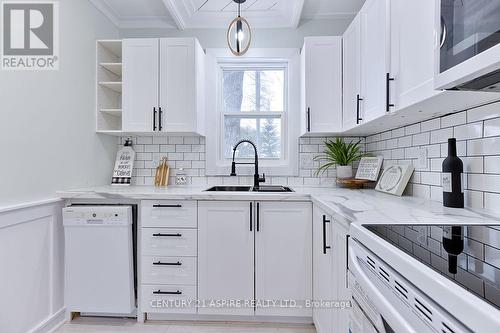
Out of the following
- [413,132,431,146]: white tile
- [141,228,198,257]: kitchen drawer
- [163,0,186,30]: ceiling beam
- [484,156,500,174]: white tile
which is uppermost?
[163,0,186,30]: ceiling beam

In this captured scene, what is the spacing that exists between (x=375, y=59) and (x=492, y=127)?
2.34 feet

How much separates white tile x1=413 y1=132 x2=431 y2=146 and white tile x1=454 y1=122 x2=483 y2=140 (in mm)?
228

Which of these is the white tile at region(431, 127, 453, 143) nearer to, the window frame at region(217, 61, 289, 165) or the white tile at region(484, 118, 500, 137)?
the white tile at region(484, 118, 500, 137)

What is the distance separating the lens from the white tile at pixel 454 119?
1.43 metres

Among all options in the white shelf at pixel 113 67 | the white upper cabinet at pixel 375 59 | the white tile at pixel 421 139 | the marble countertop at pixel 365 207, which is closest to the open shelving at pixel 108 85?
the white shelf at pixel 113 67

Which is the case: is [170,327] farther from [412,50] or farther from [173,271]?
[412,50]

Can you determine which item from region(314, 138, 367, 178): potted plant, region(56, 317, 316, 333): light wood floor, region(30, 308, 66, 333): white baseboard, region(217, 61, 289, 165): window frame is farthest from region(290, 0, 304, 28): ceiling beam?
region(30, 308, 66, 333): white baseboard

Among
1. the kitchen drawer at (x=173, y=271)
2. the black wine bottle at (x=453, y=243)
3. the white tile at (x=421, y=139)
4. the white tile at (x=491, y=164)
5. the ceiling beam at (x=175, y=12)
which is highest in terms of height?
the ceiling beam at (x=175, y=12)

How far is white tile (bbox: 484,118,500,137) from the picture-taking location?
1.22 m

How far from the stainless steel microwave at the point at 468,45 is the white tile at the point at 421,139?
754 mm

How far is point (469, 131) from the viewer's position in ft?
4.59

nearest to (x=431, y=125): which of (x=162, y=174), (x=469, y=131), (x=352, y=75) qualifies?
(x=469, y=131)

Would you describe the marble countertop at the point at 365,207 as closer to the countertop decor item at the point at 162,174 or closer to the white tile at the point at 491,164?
the white tile at the point at 491,164

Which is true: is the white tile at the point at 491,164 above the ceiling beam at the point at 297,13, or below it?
below
